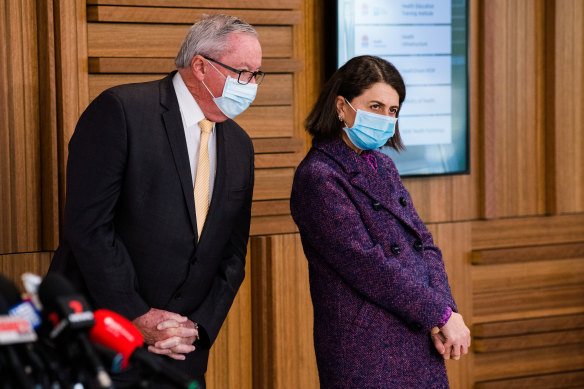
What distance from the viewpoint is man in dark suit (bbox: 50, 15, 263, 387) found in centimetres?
250

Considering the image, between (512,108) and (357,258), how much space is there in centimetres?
205

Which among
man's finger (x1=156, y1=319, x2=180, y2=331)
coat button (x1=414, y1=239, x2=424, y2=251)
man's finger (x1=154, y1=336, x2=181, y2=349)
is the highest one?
coat button (x1=414, y1=239, x2=424, y2=251)

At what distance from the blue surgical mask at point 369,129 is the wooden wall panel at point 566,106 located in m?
1.89

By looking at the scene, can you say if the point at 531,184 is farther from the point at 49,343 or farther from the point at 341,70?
the point at 49,343

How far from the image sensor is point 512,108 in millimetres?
4379

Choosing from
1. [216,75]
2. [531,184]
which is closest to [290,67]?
[216,75]

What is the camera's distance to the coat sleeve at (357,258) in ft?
8.64

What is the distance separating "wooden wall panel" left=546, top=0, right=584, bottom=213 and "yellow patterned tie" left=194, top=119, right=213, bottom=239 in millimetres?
2337

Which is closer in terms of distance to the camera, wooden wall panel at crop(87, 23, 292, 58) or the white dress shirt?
the white dress shirt

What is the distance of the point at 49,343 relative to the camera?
1.69 meters

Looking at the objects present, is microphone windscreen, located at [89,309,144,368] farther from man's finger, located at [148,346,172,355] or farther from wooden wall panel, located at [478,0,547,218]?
wooden wall panel, located at [478,0,547,218]

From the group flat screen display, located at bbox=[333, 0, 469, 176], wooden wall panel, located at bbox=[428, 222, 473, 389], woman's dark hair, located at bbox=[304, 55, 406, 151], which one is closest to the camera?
woman's dark hair, located at bbox=[304, 55, 406, 151]

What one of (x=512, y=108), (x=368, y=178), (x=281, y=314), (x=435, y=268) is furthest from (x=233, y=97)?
(x=512, y=108)

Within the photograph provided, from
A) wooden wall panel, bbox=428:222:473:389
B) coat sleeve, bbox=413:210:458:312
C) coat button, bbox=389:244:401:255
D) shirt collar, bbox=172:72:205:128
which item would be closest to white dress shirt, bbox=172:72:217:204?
shirt collar, bbox=172:72:205:128
